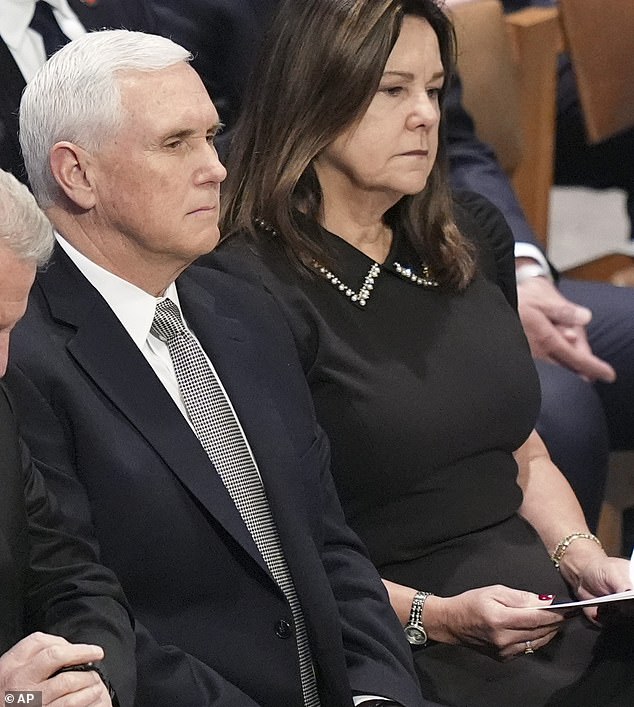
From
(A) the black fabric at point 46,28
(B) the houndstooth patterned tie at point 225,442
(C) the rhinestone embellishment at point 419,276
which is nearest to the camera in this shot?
(B) the houndstooth patterned tie at point 225,442

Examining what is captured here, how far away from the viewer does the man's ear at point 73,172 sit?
162cm

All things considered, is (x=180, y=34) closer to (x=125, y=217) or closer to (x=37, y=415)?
(x=125, y=217)

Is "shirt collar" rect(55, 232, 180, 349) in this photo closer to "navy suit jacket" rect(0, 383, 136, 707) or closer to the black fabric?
"navy suit jacket" rect(0, 383, 136, 707)

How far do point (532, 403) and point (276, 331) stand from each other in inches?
18.5

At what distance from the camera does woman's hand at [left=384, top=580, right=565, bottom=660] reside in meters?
1.88

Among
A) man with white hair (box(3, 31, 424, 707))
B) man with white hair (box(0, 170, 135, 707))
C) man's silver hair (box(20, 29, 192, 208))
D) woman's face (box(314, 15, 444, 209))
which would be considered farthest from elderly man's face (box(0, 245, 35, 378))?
woman's face (box(314, 15, 444, 209))

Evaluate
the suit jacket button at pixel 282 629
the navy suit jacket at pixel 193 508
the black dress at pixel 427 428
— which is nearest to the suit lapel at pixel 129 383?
the navy suit jacket at pixel 193 508

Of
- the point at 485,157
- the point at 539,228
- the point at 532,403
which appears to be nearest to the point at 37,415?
the point at 532,403

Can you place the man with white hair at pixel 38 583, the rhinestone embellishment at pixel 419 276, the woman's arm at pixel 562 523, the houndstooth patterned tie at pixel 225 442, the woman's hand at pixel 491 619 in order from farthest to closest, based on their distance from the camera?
the rhinestone embellishment at pixel 419 276 < the woman's arm at pixel 562 523 < the woman's hand at pixel 491 619 < the houndstooth patterned tie at pixel 225 442 < the man with white hair at pixel 38 583

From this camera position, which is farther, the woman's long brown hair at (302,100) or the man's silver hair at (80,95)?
the woman's long brown hair at (302,100)

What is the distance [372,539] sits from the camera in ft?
6.63

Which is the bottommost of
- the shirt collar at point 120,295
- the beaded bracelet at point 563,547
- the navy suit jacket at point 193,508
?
the beaded bracelet at point 563,547

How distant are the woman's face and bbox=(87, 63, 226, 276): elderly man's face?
1.23 feet

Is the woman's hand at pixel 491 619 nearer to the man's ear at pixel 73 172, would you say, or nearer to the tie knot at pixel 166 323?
the tie knot at pixel 166 323
